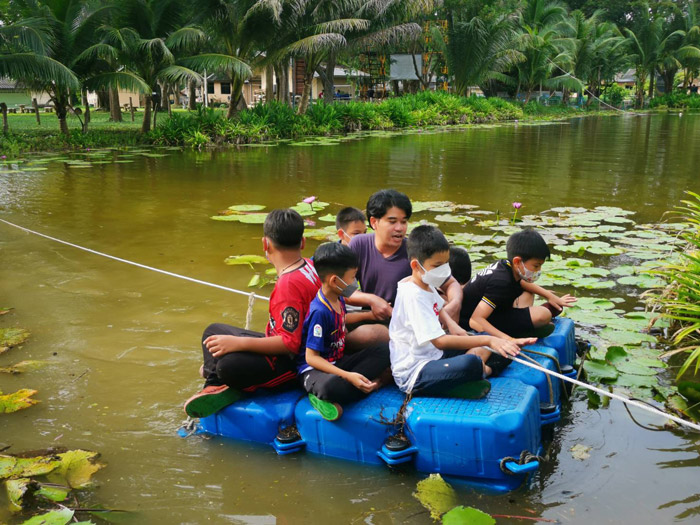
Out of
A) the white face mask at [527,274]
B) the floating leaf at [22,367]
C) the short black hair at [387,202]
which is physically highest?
the short black hair at [387,202]

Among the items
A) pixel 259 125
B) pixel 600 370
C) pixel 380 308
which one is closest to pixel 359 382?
pixel 380 308

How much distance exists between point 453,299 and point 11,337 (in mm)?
2794

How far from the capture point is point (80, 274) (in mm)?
5477

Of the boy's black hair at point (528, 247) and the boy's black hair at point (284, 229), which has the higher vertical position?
the boy's black hair at point (284, 229)

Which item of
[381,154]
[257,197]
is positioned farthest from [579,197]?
[381,154]

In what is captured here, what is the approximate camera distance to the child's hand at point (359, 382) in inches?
105

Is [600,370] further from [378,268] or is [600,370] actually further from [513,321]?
[378,268]

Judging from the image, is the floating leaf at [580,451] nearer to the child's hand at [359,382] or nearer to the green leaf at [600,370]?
the green leaf at [600,370]

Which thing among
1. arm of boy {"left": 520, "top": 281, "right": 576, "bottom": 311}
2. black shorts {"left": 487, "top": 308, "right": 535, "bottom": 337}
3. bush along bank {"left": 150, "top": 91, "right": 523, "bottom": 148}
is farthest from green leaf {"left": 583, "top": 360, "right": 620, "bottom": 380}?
bush along bank {"left": 150, "top": 91, "right": 523, "bottom": 148}

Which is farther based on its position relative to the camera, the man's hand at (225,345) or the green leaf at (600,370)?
the green leaf at (600,370)

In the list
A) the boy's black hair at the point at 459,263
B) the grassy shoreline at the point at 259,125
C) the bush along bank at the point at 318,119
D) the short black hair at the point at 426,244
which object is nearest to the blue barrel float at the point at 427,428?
the short black hair at the point at 426,244

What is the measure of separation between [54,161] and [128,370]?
11.4 metres

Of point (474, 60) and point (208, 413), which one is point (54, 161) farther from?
point (474, 60)

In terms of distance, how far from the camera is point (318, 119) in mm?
21000
